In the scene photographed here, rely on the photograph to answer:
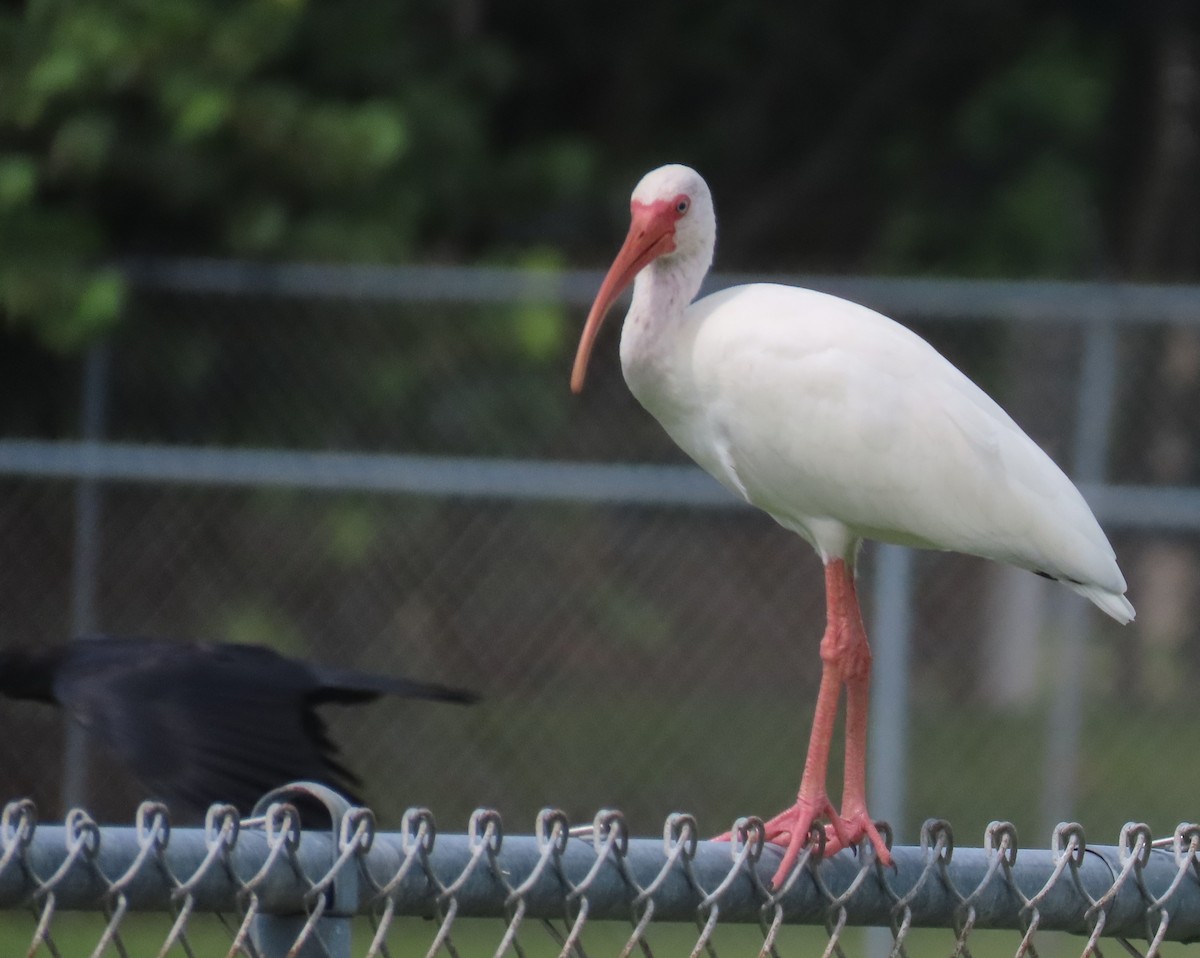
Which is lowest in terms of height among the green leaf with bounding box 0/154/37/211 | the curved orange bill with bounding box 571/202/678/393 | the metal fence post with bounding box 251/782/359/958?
the metal fence post with bounding box 251/782/359/958

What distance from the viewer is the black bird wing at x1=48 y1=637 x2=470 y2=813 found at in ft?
12.0

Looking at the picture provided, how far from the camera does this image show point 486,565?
6.54 m

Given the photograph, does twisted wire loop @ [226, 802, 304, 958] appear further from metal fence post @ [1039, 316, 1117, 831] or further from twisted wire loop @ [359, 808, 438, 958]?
metal fence post @ [1039, 316, 1117, 831]

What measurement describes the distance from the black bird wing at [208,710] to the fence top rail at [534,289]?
8.52 ft

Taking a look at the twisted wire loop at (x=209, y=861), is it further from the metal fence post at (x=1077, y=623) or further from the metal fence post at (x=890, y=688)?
the metal fence post at (x=1077, y=623)

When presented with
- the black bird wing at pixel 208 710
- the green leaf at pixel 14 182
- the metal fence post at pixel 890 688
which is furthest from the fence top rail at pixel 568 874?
the green leaf at pixel 14 182

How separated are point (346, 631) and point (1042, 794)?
8.00ft

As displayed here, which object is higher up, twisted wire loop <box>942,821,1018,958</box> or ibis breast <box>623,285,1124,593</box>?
ibis breast <box>623,285,1124,593</box>

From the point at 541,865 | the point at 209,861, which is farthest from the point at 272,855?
the point at 541,865

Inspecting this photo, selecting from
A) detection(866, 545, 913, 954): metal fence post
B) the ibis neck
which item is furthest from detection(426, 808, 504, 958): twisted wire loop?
detection(866, 545, 913, 954): metal fence post

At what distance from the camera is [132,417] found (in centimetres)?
670

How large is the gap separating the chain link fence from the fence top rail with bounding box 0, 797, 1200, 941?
3.89 meters

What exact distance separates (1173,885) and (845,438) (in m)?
1.43

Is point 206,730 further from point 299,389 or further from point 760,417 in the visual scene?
point 299,389
